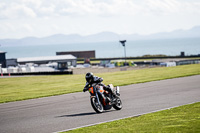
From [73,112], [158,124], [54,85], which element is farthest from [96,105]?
[54,85]

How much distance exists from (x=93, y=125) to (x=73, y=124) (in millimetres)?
801

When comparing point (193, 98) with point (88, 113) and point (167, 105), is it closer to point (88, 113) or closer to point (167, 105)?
point (167, 105)

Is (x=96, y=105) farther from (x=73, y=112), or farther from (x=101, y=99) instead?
(x=73, y=112)

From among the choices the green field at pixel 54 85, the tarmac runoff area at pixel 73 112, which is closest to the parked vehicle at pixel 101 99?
the tarmac runoff area at pixel 73 112

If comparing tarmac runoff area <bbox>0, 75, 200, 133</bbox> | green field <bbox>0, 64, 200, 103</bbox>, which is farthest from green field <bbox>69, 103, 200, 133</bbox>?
green field <bbox>0, 64, 200, 103</bbox>

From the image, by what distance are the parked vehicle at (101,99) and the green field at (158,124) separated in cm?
206

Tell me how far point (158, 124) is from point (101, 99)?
13.6ft

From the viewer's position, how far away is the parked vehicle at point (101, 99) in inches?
561

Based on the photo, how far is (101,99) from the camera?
1455cm

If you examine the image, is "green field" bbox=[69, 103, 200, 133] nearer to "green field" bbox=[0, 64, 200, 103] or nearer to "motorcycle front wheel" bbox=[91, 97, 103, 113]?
"motorcycle front wheel" bbox=[91, 97, 103, 113]

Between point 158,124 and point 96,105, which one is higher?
point 96,105

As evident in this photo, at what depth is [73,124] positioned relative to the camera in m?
12.2

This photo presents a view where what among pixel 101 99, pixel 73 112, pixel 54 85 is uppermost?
pixel 101 99

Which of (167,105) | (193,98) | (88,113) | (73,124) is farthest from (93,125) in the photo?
(193,98)
